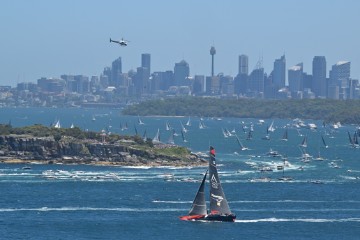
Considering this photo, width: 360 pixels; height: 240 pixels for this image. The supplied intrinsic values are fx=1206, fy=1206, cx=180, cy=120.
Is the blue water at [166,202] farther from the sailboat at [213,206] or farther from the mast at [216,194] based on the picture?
the mast at [216,194]

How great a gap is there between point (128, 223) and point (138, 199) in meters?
14.2

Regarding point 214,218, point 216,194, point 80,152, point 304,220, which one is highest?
point 80,152

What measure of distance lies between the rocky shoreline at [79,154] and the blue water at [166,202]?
3927 mm

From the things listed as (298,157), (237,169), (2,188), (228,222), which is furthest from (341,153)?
(228,222)

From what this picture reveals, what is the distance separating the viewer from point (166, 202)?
96.5m

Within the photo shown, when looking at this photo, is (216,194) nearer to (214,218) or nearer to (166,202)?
(214,218)

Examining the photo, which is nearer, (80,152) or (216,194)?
(216,194)

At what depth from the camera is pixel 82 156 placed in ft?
442

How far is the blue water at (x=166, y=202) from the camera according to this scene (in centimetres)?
8112

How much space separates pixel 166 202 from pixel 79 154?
40160 millimetres

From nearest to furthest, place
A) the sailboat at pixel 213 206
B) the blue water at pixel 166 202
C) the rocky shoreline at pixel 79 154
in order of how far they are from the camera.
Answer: the blue water at pixel 166 202 < the sailboat at pixel 213 206 < the rocky shoreline at pixel 79 154

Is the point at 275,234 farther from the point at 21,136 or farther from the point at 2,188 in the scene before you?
the point at 21,136

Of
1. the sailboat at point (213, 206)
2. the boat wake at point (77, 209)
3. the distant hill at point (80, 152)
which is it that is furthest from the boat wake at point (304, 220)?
the distant hill at point (80, 152)

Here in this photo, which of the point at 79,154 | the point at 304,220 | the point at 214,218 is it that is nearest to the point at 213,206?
the point at 214,218
